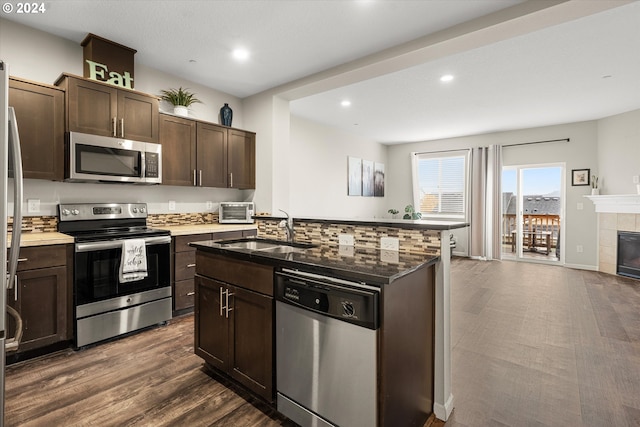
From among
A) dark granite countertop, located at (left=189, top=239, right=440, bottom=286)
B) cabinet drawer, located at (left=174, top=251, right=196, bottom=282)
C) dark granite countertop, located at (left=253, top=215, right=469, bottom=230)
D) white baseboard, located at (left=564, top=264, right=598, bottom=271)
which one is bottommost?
white baseboard, located at (left=564, top=264, right=598, bottom=271)

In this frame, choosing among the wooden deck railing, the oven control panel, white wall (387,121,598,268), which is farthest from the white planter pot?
the wooden deck railing

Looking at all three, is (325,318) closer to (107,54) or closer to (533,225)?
(107,54)

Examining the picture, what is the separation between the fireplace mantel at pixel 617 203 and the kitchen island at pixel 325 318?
5.29 metres

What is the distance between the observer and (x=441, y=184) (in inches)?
295

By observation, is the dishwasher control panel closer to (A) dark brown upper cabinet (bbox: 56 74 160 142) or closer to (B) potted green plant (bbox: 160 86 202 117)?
(A) dark brown upper cabinet (bbox: 56 74 160 142)

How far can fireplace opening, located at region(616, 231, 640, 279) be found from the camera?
4977 mm

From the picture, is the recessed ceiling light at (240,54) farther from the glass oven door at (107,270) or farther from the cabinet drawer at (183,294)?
the cabinet drawer at (183,294)

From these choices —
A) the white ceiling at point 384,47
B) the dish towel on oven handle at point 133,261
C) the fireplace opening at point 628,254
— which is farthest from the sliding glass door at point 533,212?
the dish towel on oven handle at point 133,261

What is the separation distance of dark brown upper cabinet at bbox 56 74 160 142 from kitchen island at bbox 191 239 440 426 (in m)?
1.63

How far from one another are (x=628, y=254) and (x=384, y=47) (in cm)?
525

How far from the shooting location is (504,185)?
6781 mm

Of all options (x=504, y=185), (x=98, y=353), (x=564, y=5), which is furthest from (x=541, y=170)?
(x=98, y=353)

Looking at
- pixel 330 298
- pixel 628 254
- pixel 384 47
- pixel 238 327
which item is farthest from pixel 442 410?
pixel 628 254

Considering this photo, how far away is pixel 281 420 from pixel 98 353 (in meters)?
1.72
